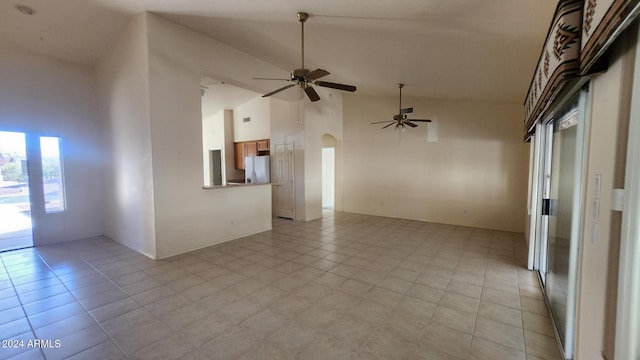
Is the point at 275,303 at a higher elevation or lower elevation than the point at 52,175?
lower

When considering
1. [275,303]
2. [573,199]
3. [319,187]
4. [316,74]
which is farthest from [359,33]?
[319,187]

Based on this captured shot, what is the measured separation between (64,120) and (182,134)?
2787 millimetres

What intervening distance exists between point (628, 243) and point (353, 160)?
6.72m

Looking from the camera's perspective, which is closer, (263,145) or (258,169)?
(258,169)

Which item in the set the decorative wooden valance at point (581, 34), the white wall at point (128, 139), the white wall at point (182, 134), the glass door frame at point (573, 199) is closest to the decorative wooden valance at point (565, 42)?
the decorative wooden valance at point (581, 34)

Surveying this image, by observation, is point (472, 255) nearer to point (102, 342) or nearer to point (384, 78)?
point (384, 78)

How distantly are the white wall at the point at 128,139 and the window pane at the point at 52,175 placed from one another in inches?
28.6

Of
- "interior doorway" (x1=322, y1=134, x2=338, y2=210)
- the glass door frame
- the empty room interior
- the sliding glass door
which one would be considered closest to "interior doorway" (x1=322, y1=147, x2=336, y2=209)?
"interior doorway" (x1=322, y1=134, x2=338, y2=210)

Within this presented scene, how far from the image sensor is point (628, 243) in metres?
1.10

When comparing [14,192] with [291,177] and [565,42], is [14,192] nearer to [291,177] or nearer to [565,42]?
[291,177]

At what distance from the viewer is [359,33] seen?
11.1ft

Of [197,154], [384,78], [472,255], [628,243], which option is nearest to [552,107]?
[628,243]

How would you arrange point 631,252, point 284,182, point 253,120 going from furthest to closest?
point 253,120, point 284,182, point 631,252

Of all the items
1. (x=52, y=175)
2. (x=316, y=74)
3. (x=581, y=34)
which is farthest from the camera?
(x=52, y=175)
